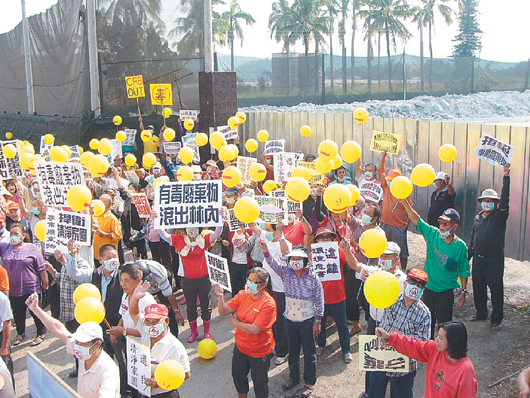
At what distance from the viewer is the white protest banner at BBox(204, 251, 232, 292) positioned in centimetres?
586

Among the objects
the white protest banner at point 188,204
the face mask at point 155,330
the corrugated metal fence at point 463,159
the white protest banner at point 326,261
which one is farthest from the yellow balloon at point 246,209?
the corrugated metal fence at point 463,159

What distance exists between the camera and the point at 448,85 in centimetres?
3167

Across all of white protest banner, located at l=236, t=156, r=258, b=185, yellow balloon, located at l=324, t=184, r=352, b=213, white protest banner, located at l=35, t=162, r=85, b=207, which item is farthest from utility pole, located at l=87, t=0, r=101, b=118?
yellow balloon, located at l=324, t=184, r=352, b=213

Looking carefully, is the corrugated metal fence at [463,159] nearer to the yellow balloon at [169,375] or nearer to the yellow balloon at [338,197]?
the yellow balloon at [338,197]

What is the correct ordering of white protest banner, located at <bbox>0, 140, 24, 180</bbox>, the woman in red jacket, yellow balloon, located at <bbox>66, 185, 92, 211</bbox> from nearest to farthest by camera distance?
1. the woman in red jacket
2. yellow balloon, located at <bbox>66, 185, 92, 211</bbox>
3. white protest banner, located at <bbox>0, 140, 24, 180</bbox>

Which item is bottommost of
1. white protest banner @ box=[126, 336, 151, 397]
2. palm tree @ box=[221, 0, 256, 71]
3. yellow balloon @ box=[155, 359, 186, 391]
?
white protest banner @ box=[126, 336, 151, 397]

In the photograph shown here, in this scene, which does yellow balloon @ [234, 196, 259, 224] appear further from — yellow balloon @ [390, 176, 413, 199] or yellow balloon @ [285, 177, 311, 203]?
yellow balloon @ [390, 176, 413, 199]

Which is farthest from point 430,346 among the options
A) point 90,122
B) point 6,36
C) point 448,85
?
point 6,36

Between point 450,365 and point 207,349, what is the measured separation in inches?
137

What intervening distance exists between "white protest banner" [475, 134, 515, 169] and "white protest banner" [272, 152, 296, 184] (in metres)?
3.05

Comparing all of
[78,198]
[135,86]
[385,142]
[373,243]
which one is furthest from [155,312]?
[135,86]

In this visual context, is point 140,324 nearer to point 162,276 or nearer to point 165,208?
point 162,276

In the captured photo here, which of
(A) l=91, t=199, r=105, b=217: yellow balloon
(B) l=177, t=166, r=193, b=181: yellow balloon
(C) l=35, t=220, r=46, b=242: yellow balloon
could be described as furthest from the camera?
(B) l=177, t=166, r=193, b=181: yellow balloon

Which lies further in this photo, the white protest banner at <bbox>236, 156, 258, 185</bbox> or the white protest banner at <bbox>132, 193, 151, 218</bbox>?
the white protest banner at <bbox>236, 156, 258, 185</bbox>
